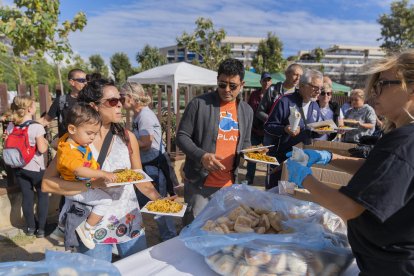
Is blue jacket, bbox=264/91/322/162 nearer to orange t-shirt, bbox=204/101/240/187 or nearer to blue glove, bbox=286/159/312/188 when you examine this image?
orange t-shirt, bbox=204/101/240/187

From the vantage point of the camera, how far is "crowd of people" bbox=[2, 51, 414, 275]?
977mm

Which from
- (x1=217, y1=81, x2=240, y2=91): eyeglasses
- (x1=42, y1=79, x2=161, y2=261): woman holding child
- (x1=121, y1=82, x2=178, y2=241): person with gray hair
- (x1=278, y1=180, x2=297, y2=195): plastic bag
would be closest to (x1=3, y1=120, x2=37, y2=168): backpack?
(x1=121, y1=82, x2=178, y2=241): person with gray hair

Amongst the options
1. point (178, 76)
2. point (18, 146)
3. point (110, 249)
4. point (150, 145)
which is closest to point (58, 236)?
point (18, 146)

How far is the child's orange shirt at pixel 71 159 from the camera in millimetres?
1720

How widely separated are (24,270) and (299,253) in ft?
3.41

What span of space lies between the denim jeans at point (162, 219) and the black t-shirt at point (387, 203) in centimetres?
274

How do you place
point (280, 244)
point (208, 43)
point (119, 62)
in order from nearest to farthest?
point (280, 244)
point (208, 43)
point (119, 62)

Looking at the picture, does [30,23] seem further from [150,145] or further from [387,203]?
[387,203]

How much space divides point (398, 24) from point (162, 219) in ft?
103

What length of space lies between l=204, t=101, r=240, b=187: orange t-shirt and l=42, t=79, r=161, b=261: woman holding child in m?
0.68

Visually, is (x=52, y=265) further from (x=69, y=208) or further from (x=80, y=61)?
(x=80, y=61)

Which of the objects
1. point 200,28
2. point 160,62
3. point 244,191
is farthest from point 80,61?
point 244,191

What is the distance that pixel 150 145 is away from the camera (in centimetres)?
342

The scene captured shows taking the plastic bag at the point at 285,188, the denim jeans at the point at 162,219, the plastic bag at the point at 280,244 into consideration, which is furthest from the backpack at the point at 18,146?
the plastic bag at the point at 285,188
